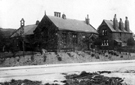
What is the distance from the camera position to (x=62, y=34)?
122 feet

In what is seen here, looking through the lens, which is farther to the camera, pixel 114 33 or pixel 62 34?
pixel 114 33

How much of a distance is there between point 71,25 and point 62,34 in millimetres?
4401

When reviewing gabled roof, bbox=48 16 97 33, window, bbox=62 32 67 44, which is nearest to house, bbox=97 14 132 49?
gabled roof, bbox=48 16 97 33

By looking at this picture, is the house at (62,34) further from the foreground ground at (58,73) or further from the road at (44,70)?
the foreground ground at (58,73)

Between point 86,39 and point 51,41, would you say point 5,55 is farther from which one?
point 86,39

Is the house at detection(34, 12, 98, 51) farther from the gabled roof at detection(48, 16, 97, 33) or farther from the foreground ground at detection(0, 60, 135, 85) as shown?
the foreground ground at detection(0, 60, 135, 85)

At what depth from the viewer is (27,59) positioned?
75.0 feet

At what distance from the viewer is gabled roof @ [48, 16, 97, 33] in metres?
37.6

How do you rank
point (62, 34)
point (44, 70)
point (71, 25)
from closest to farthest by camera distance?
point (44, 70) < point (62, 34) < point (71, 25)

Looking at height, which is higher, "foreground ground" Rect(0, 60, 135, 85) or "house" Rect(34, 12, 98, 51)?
"house" Rect(34, 12, 98, 51)

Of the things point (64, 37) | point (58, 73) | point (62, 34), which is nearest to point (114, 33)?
point (64, 37)

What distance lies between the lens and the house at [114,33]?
1818 inches

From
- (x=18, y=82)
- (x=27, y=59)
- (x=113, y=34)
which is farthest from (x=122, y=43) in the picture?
(x=18, y=82)

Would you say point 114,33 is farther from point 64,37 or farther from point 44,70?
point 44,70
